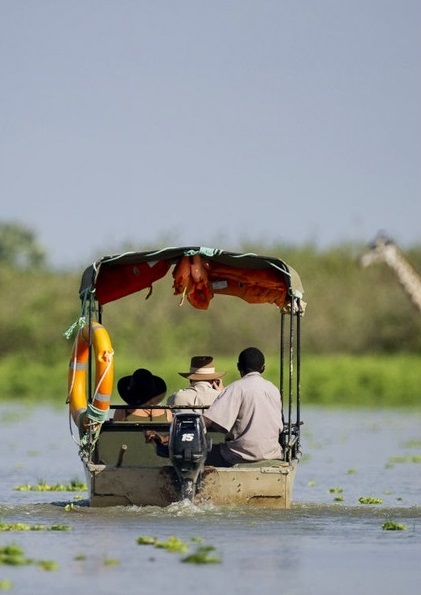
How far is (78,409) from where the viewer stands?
14844mm

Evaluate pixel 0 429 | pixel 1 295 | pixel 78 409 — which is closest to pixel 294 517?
pixel 78 409

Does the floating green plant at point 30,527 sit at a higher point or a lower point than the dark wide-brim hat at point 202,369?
lower

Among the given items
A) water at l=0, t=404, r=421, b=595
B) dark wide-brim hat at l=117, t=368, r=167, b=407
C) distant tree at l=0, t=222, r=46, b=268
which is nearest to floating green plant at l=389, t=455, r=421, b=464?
water at l=0, t=404, r=421, b=595

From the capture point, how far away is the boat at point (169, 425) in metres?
13.7

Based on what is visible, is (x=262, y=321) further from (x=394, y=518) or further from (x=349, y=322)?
(x=394, y=518)

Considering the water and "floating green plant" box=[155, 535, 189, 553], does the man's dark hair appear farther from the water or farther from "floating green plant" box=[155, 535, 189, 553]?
"floating green plant" box=[155, 535, 189, 553]

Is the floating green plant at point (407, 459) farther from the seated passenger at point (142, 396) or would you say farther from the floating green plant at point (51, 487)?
the seated passenger at point (142, 396)

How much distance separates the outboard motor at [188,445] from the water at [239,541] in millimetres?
354

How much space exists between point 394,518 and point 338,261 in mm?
39010

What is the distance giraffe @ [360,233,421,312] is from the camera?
18.5m

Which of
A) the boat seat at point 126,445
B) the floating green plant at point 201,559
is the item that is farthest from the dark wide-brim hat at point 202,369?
the floating green plant at point 201,559

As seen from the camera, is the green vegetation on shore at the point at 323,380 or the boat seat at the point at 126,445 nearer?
the boat seat at the point at 126,445

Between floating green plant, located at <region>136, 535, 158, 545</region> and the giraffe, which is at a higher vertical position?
the giraffe

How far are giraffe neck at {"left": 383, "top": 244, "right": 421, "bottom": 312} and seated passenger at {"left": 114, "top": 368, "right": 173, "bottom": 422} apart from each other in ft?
14.6
